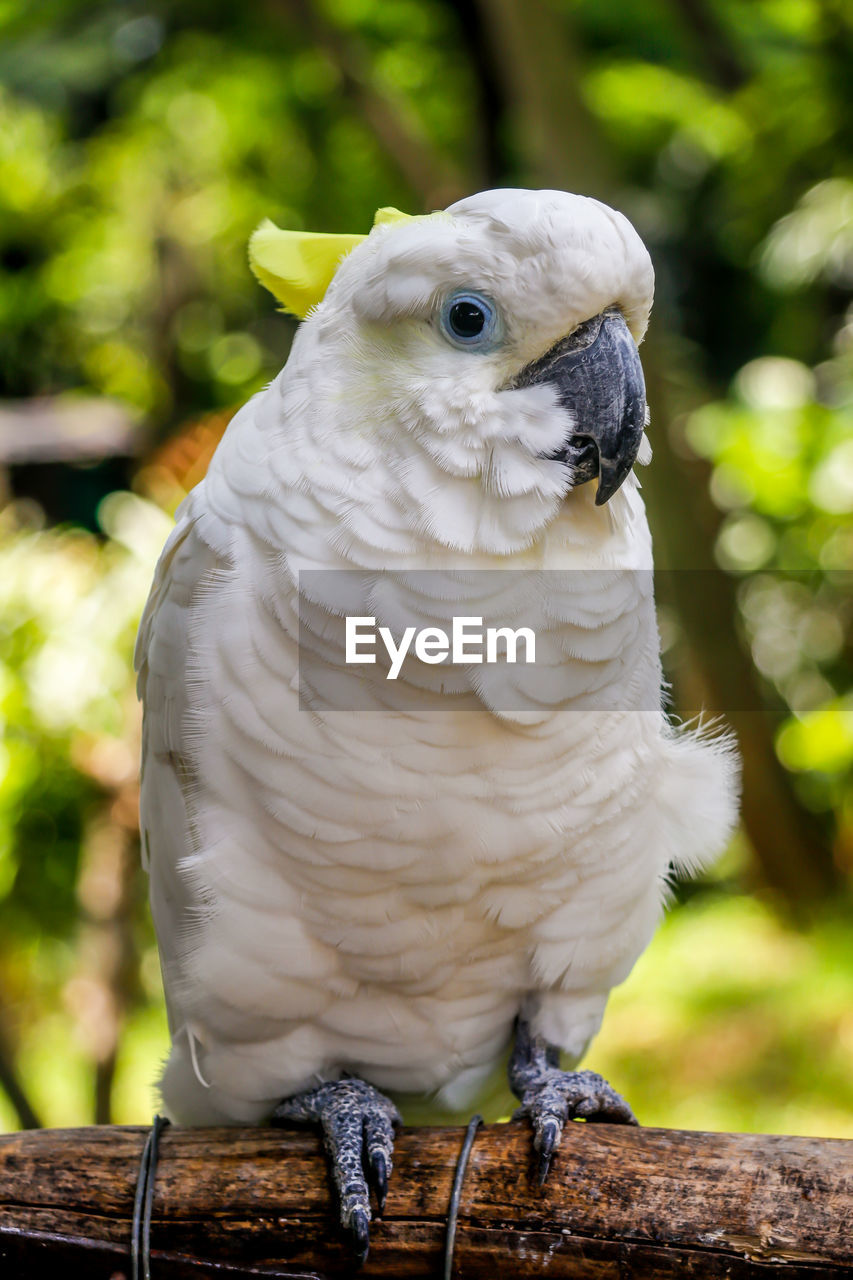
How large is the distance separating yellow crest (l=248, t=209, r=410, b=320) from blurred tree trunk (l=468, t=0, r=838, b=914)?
7.67 ft

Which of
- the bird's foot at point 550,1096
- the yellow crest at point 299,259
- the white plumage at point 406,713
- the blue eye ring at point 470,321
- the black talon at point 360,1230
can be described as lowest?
the black talon at point 360,1230

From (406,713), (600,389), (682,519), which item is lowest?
(406,713)

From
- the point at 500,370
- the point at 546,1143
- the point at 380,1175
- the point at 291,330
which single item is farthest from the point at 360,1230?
the point at 291,330

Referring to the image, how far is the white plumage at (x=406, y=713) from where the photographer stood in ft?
4.20

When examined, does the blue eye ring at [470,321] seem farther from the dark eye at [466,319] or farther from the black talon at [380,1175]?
the black talon at [380,1175]

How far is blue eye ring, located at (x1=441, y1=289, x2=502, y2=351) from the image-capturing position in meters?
1.27

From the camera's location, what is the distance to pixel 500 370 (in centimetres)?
129

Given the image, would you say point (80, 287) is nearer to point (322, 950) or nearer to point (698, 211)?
point (698, 211)

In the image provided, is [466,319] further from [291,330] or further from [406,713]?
[291,330]

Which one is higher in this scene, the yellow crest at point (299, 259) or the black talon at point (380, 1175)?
the yellow crest at point (299, 259)

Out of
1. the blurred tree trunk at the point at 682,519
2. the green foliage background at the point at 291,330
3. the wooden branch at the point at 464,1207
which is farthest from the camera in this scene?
the blurred tree trunk at the point at 682,519

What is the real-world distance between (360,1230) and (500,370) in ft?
3.60

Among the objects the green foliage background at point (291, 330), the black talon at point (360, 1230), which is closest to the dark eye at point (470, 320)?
the black talon at point (360, 1230)

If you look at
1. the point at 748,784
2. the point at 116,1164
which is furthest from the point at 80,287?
the point at 116,1164
